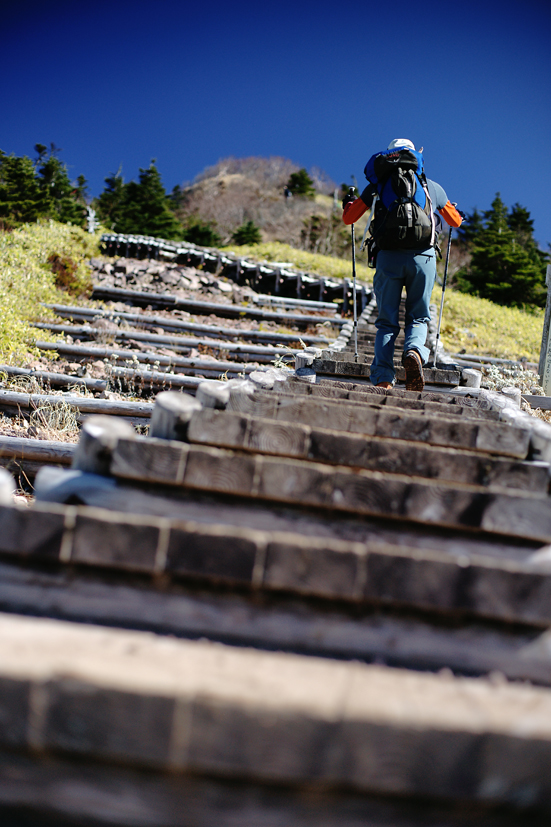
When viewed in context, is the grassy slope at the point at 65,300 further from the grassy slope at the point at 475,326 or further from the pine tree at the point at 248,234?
the pine tree at the point at 248,234

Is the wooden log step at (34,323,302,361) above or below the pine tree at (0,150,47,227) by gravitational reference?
below

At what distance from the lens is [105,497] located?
1.75 meters

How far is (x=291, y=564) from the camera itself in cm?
143

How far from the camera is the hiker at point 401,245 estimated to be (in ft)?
13.5

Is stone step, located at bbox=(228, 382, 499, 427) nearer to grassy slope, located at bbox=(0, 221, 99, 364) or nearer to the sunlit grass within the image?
grassy slope, located at bbox=(0, 221, 99, 364)

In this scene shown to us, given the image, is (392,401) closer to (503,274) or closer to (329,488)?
(329,488)

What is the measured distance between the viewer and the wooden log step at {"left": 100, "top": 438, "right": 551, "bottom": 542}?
1.74 metres

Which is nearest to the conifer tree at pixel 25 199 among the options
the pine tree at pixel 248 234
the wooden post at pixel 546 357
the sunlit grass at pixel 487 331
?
the pine tree at pixel 248 234

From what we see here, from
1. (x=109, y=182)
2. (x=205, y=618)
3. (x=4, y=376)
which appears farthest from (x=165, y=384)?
(x=109, y=182)

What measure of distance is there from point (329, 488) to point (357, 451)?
39cm

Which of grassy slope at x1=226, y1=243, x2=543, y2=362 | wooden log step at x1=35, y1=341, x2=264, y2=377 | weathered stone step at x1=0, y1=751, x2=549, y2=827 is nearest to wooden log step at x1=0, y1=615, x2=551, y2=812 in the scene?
weathered stone step at x1=0, y1=751, x2=549, y2=827

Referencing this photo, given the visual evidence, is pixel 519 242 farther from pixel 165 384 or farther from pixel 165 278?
pixel 165 384

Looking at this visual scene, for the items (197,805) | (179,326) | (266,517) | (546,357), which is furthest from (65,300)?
(197,805)

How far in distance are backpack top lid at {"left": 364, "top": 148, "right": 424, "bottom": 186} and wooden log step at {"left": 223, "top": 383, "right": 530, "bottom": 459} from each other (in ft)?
8.33
